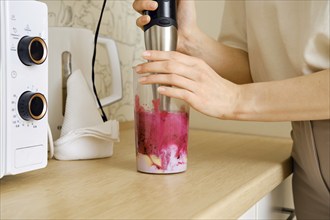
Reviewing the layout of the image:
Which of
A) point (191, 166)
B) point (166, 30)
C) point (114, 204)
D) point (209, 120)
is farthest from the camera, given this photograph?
point (209, 120)

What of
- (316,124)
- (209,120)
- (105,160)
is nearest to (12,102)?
(105,160)

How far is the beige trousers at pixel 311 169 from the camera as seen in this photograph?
3.01 ft

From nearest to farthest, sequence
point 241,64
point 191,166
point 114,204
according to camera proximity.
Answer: point 114,204
point 191,166
point 241,64

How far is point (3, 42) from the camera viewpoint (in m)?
0.65

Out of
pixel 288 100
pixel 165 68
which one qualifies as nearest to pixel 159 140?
pixel 165 68

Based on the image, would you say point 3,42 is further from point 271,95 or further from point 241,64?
point 241,64

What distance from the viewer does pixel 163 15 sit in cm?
78

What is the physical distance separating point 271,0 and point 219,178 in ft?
1.31

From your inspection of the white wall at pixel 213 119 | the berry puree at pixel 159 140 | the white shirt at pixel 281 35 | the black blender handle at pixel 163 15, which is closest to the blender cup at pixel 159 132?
the berry puree at pixel 159 140

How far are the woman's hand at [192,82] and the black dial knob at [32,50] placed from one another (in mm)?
156

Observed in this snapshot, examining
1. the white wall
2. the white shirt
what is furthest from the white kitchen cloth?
the white wall

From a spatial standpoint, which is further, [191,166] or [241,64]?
[241,64]

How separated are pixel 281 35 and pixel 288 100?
0.19 meters

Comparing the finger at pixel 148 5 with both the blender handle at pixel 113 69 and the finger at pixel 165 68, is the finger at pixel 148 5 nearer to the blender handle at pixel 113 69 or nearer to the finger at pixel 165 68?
the finger at pixel 165 68
